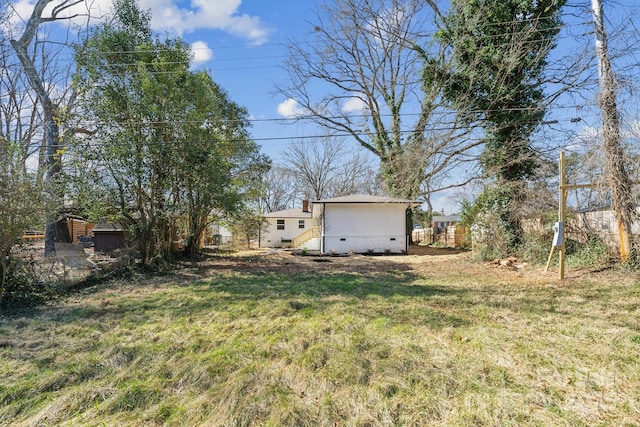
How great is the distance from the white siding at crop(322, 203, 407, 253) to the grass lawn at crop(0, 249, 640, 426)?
10.6 meters

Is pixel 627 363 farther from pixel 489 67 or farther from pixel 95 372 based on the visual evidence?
pixel 489 67

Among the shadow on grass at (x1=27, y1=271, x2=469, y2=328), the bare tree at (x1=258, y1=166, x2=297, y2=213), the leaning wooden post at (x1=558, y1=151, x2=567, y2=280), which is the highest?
the bare tree at (x1=258, y1=166, x2=297, y2=213)

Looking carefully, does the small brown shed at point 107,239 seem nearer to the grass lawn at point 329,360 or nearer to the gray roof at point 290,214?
the grass lawn at point 329,360

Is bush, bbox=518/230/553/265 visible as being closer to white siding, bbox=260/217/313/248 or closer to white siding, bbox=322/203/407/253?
white siding, bbox=322/203/407/253

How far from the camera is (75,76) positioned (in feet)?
31.8

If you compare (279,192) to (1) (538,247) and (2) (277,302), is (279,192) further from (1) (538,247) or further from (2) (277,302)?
(2) (277,302)

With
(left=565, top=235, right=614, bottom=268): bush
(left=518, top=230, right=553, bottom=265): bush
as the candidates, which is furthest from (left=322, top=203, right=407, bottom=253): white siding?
(left=565, top=235, right=614, bottom=268): bush

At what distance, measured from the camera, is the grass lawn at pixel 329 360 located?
98.7 inches

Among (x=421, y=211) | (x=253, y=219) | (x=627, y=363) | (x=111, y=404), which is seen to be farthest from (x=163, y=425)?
(x=421, y=211)

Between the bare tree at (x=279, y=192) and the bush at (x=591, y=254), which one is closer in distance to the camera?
the bush at (x=591, y=254)

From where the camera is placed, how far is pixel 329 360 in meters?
3.40

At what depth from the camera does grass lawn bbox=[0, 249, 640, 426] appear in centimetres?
251

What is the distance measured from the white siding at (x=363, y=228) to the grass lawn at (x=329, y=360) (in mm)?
10623

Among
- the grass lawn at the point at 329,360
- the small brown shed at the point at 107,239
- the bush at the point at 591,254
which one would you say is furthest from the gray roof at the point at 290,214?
the grass lawn at the point at 329,360
